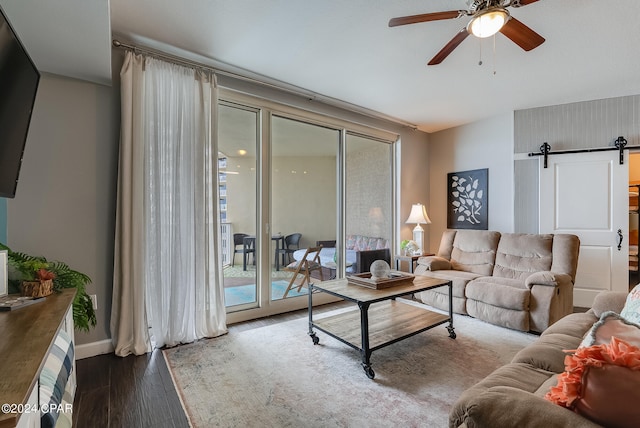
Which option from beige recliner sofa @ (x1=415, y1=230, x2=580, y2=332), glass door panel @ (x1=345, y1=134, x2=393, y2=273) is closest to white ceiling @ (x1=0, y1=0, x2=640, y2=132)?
glass door panel @ (x1=345, y1=134, x2=393, y2=273)

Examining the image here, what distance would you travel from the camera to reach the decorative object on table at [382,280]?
2639 millimetres

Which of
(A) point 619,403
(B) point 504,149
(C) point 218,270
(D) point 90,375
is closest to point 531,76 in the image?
(B) point 504,149

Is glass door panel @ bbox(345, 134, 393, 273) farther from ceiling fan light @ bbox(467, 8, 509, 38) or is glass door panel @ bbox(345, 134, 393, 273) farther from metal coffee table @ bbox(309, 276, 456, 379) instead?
ceiling fan light @ bbox(467, 8, 509, 38)

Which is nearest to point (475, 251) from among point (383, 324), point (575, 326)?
point (383, 324)

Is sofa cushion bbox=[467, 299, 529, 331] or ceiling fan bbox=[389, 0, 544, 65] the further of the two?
sofa cushion bbox=[467, 299, 529, 331]

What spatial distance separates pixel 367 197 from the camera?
458 cm

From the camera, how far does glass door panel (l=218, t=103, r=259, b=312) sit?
128 inches

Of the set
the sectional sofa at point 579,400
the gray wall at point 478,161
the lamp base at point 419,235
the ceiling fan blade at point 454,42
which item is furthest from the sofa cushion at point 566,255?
the sectional sofa at point 579,400

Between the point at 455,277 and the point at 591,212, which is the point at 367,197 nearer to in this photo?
the point at 455,277

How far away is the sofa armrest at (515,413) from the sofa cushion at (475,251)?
322cm

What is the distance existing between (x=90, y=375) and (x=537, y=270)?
14.2 feet

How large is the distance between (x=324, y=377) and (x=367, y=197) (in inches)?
114

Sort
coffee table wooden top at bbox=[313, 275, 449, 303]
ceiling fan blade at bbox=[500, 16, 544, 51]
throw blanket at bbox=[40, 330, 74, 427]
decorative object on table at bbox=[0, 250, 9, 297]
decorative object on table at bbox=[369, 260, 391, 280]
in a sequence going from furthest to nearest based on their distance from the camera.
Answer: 1. decorative object on table at bbox=[369, 260, 391, 280]
2. coffee table wooden top at bbox=[313, 275, 449, 303]
3. ceiling fan blade at bbox=[500, 16, 544, 51]
4. decorative object on table at bbox=[0, 250, 9, 297]
5. throw blanket at bbox=[40, 330, 74, 427]

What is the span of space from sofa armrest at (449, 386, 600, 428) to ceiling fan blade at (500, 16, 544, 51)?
206cm
